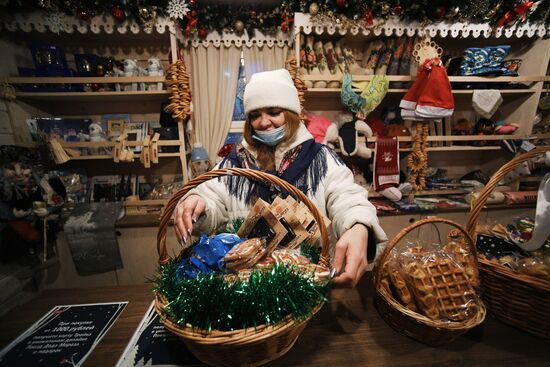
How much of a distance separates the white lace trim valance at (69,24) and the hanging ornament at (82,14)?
24mm

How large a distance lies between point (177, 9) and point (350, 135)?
1456 mm

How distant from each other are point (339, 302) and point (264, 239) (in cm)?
29

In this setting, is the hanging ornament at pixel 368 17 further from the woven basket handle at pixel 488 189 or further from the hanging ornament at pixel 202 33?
the woven basket handle at pixel 488 189

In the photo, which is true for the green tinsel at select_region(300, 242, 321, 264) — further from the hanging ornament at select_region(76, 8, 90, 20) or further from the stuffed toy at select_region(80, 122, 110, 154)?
the hanging ornament at select_region(76, 8, 90, 20)

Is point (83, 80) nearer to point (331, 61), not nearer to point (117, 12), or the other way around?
point (117, 12)

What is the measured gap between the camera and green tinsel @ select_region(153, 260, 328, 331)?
0.44m

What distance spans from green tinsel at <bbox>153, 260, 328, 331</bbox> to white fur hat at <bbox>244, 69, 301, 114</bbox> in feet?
2.38

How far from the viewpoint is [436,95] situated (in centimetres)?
162

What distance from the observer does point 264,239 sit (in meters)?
0.63

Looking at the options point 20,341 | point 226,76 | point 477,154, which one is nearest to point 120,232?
point 20,341

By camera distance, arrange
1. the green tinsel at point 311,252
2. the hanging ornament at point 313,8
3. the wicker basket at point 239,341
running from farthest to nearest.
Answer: the hanging ornament at point 313,8
the green tinsel at point 311,252
the wicker basket at point 239,341

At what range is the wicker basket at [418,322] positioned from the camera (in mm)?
498

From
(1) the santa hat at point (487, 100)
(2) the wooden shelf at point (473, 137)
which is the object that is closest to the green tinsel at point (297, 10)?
(1) the santa hat at point (487, 100)

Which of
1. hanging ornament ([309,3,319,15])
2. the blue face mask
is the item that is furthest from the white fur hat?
hanging ornament ([309,3,319,15])
